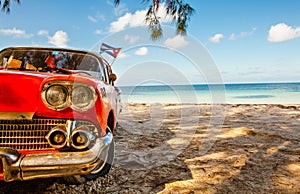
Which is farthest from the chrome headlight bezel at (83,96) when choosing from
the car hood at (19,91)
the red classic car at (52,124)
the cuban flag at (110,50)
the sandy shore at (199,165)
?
the cuban flag at (110,50)

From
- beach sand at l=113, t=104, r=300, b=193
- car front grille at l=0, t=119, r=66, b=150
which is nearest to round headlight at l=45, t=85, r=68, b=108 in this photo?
car front grille at l=0, t=119, r=66, b=150

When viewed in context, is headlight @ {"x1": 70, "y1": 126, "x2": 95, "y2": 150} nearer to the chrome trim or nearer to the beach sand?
the chrome trim

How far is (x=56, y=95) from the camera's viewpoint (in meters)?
1.45

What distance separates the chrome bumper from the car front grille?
12 centimetres

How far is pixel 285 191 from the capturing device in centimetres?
176

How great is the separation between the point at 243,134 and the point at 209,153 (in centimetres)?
139

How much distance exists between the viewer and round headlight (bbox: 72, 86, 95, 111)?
4.77 ft

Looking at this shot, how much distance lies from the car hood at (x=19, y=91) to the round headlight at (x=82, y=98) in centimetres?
12

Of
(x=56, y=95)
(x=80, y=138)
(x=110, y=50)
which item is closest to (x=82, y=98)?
(x=56, y=95)

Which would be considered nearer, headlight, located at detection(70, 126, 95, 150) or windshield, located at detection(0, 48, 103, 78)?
headlight, located at detection(70, 126, 95, 150)

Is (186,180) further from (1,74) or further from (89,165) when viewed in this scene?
(1,74)

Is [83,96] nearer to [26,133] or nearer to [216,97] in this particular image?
[26,133]

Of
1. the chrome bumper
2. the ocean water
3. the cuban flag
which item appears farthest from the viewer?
the ocean water

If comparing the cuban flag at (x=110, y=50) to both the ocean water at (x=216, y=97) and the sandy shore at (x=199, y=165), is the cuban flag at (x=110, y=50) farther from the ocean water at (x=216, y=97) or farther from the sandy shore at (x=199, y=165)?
the ocean water at (x=216, y=97)
